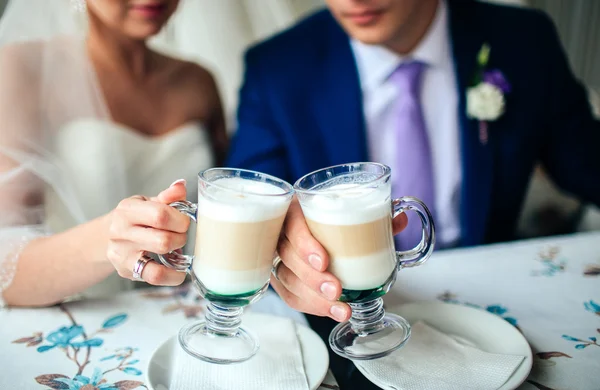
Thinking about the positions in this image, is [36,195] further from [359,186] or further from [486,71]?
[486,71]

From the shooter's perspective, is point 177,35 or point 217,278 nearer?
point 217,278

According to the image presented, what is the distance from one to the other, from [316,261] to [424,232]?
19 centimetres

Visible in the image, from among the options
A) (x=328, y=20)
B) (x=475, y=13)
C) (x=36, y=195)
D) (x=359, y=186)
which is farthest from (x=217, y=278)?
(x=475, y=13)

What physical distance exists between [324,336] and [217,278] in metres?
0.26

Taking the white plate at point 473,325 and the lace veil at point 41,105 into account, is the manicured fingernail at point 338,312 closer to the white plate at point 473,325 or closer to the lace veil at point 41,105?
the white plate at point 473,325

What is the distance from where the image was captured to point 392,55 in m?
1.68

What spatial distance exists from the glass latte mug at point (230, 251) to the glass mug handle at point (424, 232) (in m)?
0.19

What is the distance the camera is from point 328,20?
1.78m

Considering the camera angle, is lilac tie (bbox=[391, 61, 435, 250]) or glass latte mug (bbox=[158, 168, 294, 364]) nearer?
A: glass latte mug (bbox=[158, 168, 294, 364])

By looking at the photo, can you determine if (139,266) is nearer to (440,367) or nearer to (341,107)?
(440,367)

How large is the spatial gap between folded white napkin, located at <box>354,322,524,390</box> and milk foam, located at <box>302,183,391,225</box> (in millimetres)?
216

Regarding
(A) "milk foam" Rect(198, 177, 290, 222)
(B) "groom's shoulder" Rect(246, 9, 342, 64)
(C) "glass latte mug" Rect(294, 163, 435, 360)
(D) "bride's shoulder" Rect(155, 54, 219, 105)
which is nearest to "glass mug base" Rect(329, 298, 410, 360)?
(C) "glass latte mug" Rect(294, 163, 435, 360)

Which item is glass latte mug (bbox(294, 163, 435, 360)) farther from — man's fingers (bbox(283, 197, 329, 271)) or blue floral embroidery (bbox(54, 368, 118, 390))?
blue floral embroidery (bbox(54, 368, 118, 390))

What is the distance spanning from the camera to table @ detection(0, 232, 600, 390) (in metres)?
0.83
